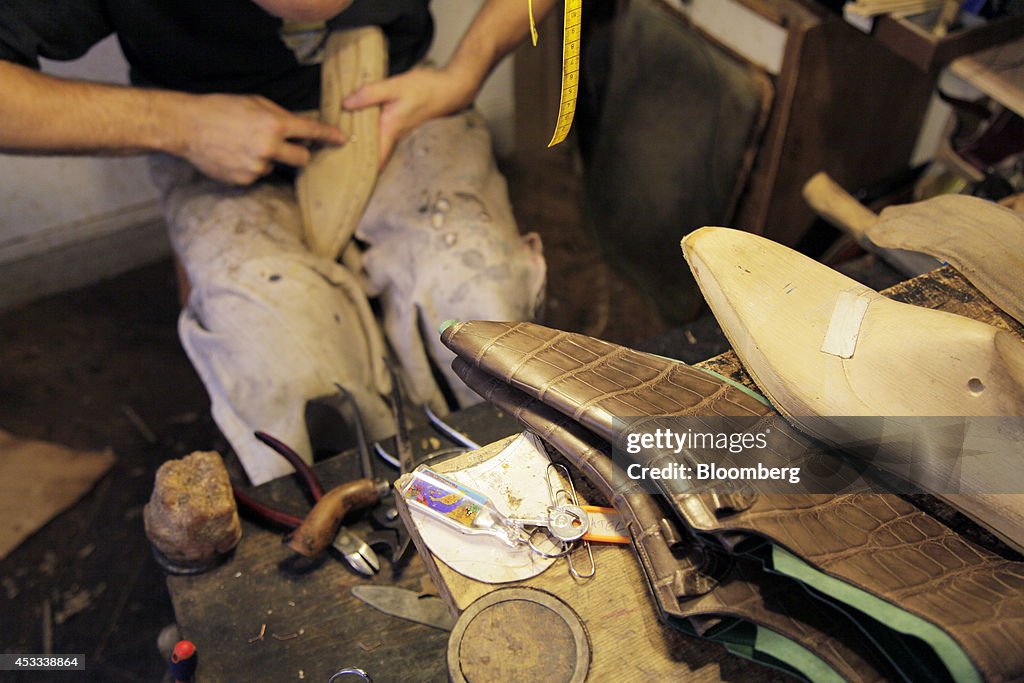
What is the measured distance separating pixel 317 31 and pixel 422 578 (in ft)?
3.00

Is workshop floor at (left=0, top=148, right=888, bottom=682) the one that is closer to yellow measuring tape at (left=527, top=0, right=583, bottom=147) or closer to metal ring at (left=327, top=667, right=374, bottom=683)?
yellow measuring tape at (left=527, top=0, right=583, bottom=147)

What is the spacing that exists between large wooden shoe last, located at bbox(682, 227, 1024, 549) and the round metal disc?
1.03 feet

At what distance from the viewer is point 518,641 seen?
742 mm

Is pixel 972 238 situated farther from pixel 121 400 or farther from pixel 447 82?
pixel 121 400

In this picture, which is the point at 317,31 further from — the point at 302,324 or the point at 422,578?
the point at 422,578

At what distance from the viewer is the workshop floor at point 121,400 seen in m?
1.56

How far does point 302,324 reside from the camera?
49.6 inches

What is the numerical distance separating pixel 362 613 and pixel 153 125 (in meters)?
0.83

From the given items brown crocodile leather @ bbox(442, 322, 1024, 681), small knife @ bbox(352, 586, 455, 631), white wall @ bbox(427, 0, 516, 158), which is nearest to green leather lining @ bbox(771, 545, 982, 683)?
brown crocodile leather @ bbox(442, 322, 1024, 681)

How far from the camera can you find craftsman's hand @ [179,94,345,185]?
1302 mm

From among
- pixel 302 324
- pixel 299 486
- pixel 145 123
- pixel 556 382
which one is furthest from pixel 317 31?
pixel 556 382

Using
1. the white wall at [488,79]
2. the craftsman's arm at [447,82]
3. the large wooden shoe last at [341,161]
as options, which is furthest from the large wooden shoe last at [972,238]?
the white wall at [488,79]

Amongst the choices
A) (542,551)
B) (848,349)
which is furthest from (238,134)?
(848,349)

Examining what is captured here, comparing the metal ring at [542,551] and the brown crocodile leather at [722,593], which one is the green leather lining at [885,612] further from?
the metal ring at [542,551]
